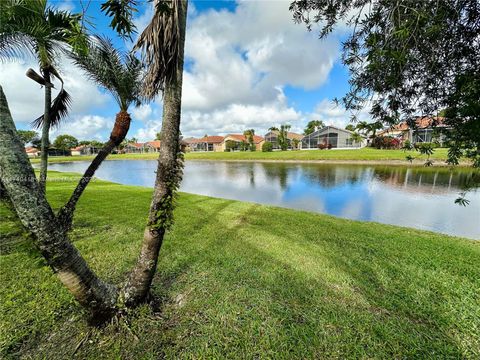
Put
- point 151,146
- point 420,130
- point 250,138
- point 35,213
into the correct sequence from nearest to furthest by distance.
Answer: point 35,213
point 420,130
point 250,138
point 151,146

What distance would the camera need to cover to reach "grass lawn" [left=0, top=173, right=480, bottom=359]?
196 centimetres

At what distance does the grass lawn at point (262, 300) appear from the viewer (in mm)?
1958

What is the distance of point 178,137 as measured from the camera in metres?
2.06

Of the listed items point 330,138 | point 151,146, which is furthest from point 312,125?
point 151,146

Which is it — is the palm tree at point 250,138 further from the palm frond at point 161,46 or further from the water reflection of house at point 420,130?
the palm frond at point 161,46

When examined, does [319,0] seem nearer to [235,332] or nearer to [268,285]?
[268,285]

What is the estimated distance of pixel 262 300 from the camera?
2.59 metres

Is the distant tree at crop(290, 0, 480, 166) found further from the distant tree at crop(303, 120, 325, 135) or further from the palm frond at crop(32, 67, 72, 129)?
the distant tree at crop(303, 120, 325, 135)

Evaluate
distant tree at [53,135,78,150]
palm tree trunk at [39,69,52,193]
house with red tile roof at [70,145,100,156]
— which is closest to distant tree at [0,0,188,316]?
palm tree trunk at [39,69,52,193]

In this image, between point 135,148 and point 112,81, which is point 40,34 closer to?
point 112,81

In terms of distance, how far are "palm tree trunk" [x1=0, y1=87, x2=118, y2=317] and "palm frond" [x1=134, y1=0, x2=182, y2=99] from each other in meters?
1.05

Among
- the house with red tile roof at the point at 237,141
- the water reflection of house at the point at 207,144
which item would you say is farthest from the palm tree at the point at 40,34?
the water reflection of house at the point at 207,144

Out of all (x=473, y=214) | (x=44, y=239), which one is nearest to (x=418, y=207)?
(x=473, y=214)

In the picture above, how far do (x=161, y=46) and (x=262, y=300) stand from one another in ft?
9.52
